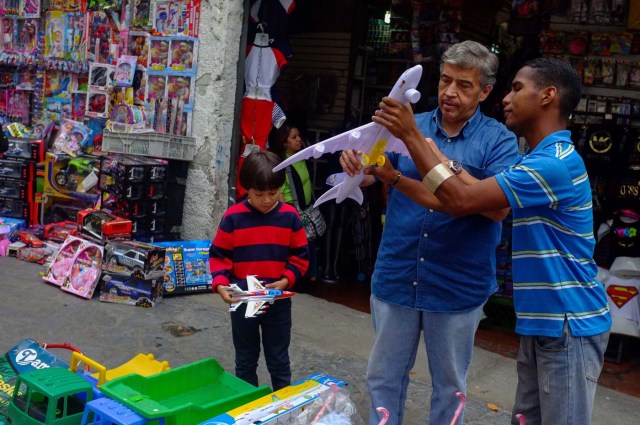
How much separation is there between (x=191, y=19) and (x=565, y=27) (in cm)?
348

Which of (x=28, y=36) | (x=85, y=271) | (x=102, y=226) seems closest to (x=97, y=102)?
(x=28, y=36)

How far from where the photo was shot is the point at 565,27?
6.53m

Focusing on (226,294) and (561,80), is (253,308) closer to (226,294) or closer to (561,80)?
(226,294)

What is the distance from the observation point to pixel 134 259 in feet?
18.5

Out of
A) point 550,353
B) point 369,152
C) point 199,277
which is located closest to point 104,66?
point 199,277

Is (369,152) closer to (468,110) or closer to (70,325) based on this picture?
(468,110)

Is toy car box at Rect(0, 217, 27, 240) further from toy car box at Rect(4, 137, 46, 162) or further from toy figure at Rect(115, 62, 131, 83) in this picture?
toy figure at Rect(115, 62, 131, 83)

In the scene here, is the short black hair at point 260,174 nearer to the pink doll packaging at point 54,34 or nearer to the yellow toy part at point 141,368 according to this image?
the yellow toy part at point 141,368

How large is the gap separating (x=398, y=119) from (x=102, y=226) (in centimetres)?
409

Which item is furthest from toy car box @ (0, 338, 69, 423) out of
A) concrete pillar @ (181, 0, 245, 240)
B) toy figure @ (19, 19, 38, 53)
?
toy figure @ (19, 19, 38, 53)

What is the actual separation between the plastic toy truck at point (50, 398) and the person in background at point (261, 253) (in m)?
0.82

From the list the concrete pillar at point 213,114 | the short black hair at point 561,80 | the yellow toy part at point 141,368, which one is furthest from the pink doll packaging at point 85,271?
the short black hair at point 561,80

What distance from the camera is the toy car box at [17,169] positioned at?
7.35 metres

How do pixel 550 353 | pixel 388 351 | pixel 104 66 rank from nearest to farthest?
pixel 550 353, pixel 388 351, pixel 104 66
